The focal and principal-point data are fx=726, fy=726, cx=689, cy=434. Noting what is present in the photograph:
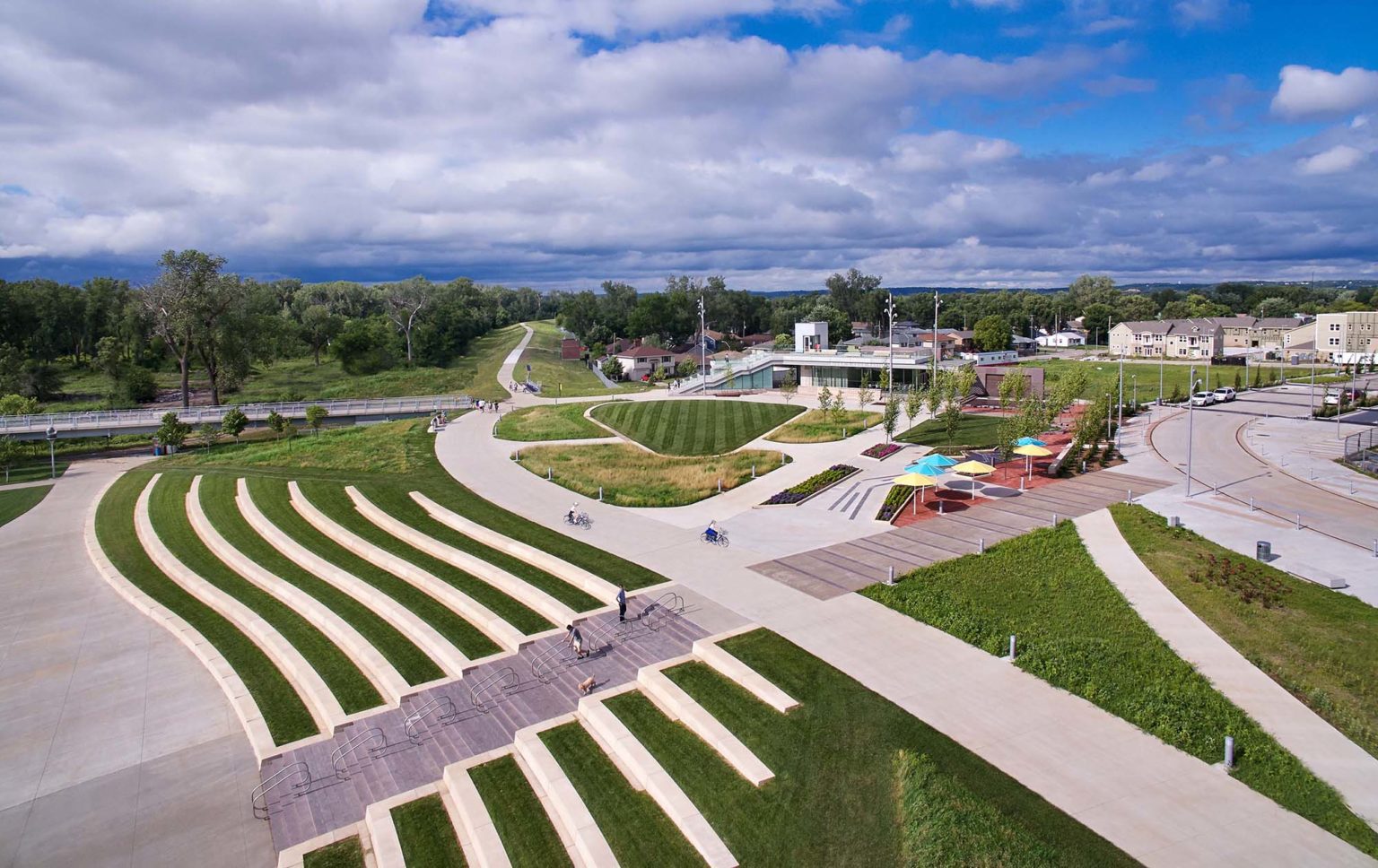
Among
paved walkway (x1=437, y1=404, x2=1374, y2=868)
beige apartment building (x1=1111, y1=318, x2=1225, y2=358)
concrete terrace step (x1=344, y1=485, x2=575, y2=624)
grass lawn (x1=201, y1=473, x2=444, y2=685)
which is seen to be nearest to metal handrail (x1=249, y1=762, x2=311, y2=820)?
grass lawn (x1=201, y1=473, x2=444, y2=685)

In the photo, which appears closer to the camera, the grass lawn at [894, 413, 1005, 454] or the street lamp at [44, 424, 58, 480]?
the grass lawn at [894, 413, 1005, 454]

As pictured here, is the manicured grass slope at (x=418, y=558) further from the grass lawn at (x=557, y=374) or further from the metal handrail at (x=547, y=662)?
the grass lawn at (x=557, y=374)

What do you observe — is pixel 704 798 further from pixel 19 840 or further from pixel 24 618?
pixel 24 618

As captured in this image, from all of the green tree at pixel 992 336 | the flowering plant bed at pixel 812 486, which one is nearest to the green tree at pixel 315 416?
the flowering plant bed at pixel 812 486

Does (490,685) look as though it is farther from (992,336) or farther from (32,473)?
(992,336)

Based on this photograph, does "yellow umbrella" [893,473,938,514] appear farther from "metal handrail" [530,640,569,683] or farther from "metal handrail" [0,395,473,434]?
"metal handrail" [0,395,473,434]

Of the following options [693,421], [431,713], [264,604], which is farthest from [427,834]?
[693,421]
